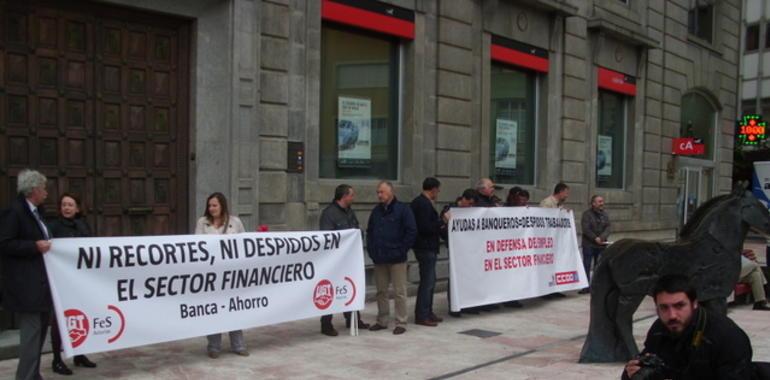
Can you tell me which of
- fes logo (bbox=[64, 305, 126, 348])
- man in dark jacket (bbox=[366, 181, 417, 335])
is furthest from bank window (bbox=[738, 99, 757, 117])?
fes logo (bbox=[64, 305, 126, 348])

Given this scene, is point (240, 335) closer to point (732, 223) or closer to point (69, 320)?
point (69, 320)

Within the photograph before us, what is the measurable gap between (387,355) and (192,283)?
2161 millimetres

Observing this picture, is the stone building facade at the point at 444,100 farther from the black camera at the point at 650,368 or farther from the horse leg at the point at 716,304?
the black camera at the point at 650,368

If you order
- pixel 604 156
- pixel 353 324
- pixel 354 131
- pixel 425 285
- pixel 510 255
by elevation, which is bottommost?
pixel 353 324

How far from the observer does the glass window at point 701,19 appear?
22.7 metres

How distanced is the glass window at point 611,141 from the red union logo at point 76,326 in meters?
14.5

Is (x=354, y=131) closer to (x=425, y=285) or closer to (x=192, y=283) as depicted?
(x=425, y=285)

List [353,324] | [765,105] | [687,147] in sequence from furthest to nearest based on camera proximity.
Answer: [765,105], [687,147], [353,324]

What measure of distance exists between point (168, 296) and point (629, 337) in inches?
175

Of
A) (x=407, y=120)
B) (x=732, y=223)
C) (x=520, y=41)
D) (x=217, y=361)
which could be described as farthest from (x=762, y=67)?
(x=217, y=361)

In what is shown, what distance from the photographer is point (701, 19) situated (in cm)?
2339

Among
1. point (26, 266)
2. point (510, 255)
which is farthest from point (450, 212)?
point (26, 266)

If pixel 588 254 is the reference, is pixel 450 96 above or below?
above

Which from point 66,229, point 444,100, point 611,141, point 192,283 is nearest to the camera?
point 66,229
